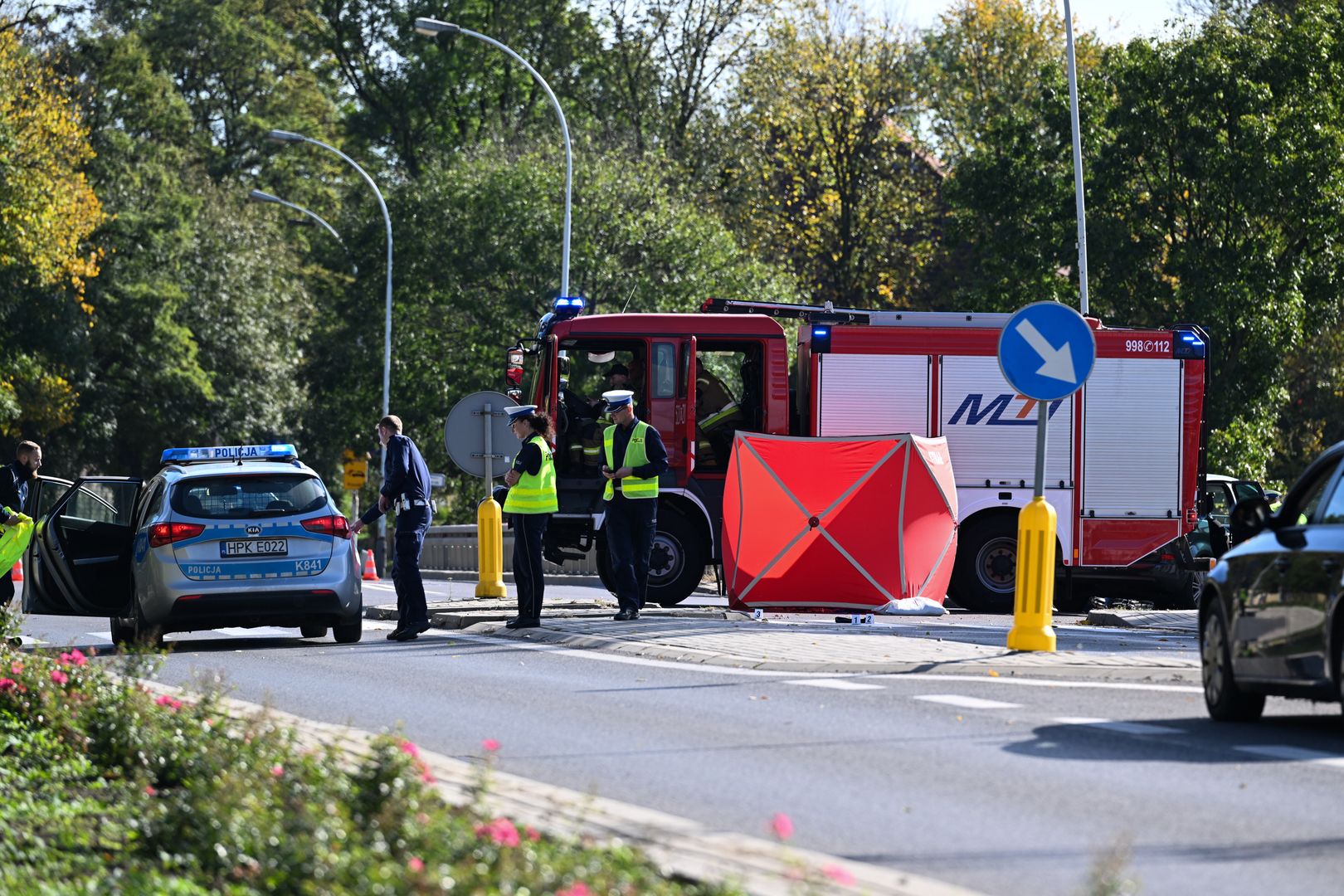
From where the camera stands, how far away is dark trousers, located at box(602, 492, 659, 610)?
17.9 metres

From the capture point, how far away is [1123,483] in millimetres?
22031

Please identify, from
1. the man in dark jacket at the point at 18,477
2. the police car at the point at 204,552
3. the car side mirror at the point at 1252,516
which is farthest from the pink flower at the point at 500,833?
the man in dark jacket at the point at 18,477

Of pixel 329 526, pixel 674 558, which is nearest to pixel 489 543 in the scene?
pixel 674 558

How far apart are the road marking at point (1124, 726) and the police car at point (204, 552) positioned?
727 centimetres

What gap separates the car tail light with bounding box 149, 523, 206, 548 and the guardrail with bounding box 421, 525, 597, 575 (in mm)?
21382

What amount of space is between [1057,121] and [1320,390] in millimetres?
11767

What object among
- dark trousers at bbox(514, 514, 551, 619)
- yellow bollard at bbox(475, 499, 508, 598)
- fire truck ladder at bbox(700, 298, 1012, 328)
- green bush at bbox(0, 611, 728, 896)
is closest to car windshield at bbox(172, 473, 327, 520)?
dark trousers at bbox(514, 514, 551, 619)

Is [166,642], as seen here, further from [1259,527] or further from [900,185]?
[900,185]

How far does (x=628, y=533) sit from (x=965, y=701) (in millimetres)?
6528

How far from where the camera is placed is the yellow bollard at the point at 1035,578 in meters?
14.3

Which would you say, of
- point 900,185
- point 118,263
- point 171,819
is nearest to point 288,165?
point 118,263

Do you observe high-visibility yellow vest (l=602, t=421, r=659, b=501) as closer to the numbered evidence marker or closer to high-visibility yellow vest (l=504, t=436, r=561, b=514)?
high-visibility yellow vest (l=504, t=436, r=561, b=514)

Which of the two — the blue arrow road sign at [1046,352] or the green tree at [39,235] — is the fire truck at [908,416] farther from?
the green tree at [39,235]

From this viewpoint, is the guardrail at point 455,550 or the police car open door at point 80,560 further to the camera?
the guardrail at point 455,550
